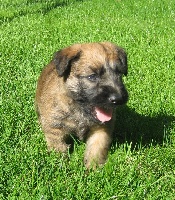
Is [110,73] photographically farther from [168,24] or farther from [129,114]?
[168,24]

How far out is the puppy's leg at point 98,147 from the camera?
3.99 meters

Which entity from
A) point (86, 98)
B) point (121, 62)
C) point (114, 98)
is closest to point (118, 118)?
point (121, 62)

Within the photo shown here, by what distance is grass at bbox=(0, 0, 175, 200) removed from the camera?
3434 mm

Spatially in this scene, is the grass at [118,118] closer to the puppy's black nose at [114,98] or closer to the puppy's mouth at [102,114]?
the puppy's mouth at [102,114]

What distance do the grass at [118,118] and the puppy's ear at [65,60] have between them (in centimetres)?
71

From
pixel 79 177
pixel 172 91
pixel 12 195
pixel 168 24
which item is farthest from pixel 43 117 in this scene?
pixel 168 24

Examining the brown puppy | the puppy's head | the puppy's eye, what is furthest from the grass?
the puppy's eye

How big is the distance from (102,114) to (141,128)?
3.74 ft

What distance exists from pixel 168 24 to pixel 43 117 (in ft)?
22.8

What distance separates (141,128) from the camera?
16.6 feet

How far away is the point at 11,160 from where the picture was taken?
3.75m

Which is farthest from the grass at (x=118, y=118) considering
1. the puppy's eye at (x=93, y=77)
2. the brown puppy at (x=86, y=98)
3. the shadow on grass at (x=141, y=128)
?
the puppy's eye at (x=93, y=77)

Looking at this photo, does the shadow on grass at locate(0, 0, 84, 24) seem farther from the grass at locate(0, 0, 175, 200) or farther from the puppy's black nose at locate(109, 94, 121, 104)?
the puppy's black nose at locate(109, 94, 121, 104)

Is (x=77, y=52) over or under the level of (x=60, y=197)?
over
